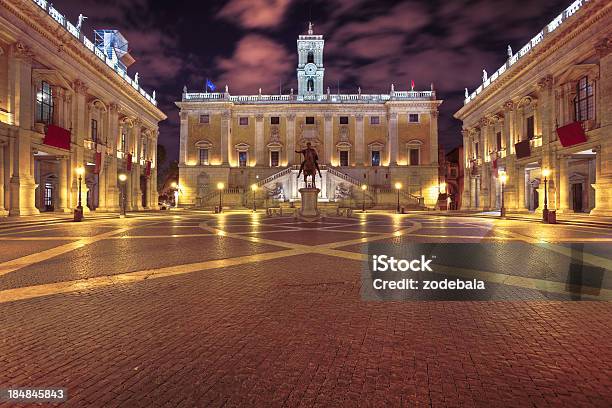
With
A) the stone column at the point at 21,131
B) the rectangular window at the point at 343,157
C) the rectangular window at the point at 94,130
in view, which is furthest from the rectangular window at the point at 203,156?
the stone column at the point at 21,131

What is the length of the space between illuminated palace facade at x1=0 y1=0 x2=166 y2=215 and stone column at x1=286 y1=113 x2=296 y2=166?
66.9ft

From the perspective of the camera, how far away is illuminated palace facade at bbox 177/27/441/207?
5472 cm

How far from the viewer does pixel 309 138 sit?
56000 mm

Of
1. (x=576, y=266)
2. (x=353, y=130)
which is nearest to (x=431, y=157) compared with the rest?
(x=353, y=130)

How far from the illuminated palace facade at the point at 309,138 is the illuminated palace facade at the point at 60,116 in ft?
35.8

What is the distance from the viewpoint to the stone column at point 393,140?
55.0 metres

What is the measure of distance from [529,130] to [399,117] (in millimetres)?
23772

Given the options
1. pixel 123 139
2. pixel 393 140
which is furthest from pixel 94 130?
pixel 393 140

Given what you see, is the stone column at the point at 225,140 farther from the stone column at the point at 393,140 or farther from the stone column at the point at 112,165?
the stone column at the point at 393,140

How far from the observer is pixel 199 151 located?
56156 millimetres

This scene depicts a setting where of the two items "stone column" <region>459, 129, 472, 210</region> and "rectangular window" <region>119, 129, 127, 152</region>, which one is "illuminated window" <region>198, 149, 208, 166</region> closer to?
"rectangular window" <region>119, 129, 127, 152</region>

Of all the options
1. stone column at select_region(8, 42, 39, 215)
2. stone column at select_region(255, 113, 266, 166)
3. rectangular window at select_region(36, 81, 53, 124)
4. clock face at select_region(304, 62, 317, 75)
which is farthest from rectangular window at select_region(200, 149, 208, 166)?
stone column at select_region(8, 42, 39, 215)

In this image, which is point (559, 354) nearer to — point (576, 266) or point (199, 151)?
point (576, 266)

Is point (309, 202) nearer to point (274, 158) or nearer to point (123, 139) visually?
point (123, 139)
